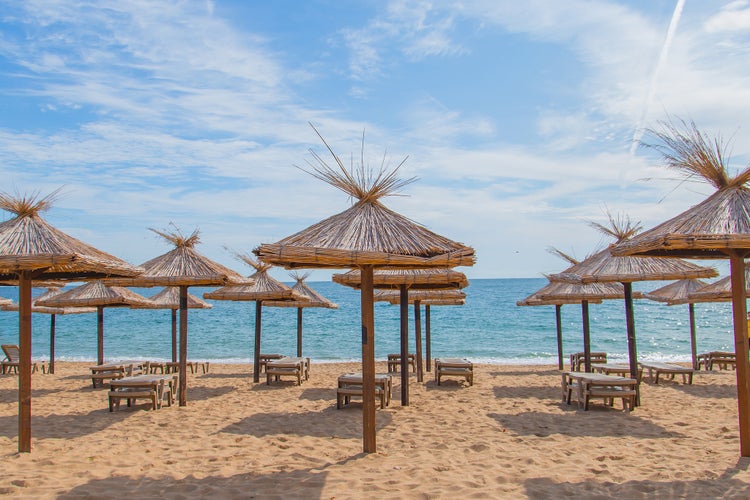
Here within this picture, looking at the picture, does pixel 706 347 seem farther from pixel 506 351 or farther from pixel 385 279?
pixel 385 279

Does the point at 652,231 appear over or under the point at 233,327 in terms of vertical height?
over

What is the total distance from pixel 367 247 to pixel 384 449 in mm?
2171

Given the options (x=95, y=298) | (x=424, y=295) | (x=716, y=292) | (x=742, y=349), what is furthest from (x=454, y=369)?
(x=95, y=298)

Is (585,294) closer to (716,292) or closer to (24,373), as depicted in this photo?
(716,292)

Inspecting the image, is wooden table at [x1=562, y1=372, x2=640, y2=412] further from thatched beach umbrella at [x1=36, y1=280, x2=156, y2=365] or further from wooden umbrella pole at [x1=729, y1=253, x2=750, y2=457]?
thatched beach umbrella at [x1=36, y1=280, x2=156, y2=365]

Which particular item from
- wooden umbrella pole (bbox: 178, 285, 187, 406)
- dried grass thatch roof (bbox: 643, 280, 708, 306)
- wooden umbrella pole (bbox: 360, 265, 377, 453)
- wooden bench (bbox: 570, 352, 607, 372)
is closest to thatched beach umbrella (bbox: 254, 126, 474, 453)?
wooden umbrella pole (bbox: 360, 265, 377, 453)

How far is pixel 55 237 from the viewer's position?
5.90m

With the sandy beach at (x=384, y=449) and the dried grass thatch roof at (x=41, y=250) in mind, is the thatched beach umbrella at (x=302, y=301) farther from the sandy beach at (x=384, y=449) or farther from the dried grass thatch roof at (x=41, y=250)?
the dried grass thatch roof at (x=41, y=250)

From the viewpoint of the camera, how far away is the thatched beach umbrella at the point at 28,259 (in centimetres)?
525

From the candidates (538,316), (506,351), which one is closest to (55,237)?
(506,351)

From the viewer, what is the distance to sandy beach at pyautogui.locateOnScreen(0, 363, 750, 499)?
4.44m

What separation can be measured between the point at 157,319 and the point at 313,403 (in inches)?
1646

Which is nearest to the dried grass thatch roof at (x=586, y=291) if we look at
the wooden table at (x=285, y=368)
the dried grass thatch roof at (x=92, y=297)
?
the wooden table at (x=285, y=368)

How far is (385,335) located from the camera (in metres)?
35.9
